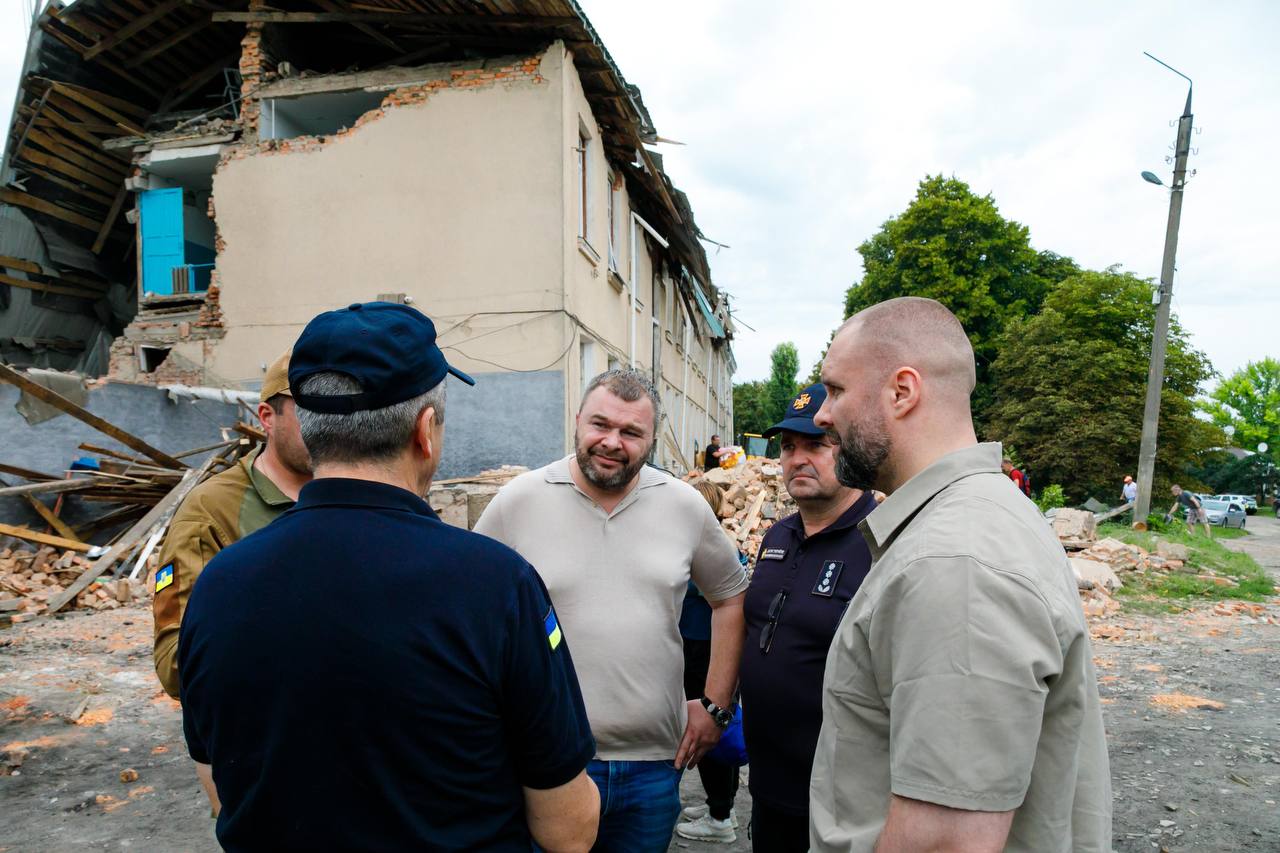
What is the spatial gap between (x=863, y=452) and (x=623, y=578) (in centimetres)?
118

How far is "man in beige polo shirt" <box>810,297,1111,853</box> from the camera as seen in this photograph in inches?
44.8

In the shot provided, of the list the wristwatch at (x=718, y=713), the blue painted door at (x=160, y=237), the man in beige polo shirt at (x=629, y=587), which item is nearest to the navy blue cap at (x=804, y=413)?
the man in beige polo shirt at (x=629, y=587)

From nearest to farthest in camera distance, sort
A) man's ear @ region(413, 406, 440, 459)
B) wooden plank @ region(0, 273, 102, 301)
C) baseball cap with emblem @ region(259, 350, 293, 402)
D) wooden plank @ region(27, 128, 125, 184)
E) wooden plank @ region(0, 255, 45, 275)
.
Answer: man's ear @ region(413, 406, 440, 459), baseball cap with emblem @ region(259, 350, 293, 402), wooden plank @ region(27, 128, 125, 184), wooden plank @ region(0, 255, 45, 275), wooden plank @ region(0, 273, 102, 301)

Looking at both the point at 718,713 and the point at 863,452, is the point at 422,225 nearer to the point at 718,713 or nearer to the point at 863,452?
the point at 718,713

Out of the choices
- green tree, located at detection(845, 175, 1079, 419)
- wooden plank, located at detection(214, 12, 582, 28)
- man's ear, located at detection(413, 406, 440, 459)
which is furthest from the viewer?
green tree, located at detection(845, 175, 1079, 419)

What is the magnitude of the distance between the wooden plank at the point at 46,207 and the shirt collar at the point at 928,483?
17.5 meters

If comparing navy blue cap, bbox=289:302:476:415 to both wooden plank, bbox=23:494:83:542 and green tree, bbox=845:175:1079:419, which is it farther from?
green tree, bbox=845:175:1079:419

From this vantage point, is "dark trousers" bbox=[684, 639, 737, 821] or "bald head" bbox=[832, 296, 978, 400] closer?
"bald head" bbox=[832, 296, 978, 400]

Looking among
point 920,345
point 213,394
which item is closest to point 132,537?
point 213,394

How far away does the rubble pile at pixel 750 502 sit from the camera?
35.6ft

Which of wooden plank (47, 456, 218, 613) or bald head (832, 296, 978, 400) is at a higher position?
bald head (832, 296, 978, 400)

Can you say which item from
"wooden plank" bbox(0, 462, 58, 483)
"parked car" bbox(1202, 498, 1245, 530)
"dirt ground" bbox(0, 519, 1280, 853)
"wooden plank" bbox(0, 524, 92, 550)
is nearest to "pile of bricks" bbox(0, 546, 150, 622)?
"wooden plank" bbox(0, 524, 92, 550)

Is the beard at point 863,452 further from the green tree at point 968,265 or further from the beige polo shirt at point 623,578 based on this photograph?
the green tree at point 968,265

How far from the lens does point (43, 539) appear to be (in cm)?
916
